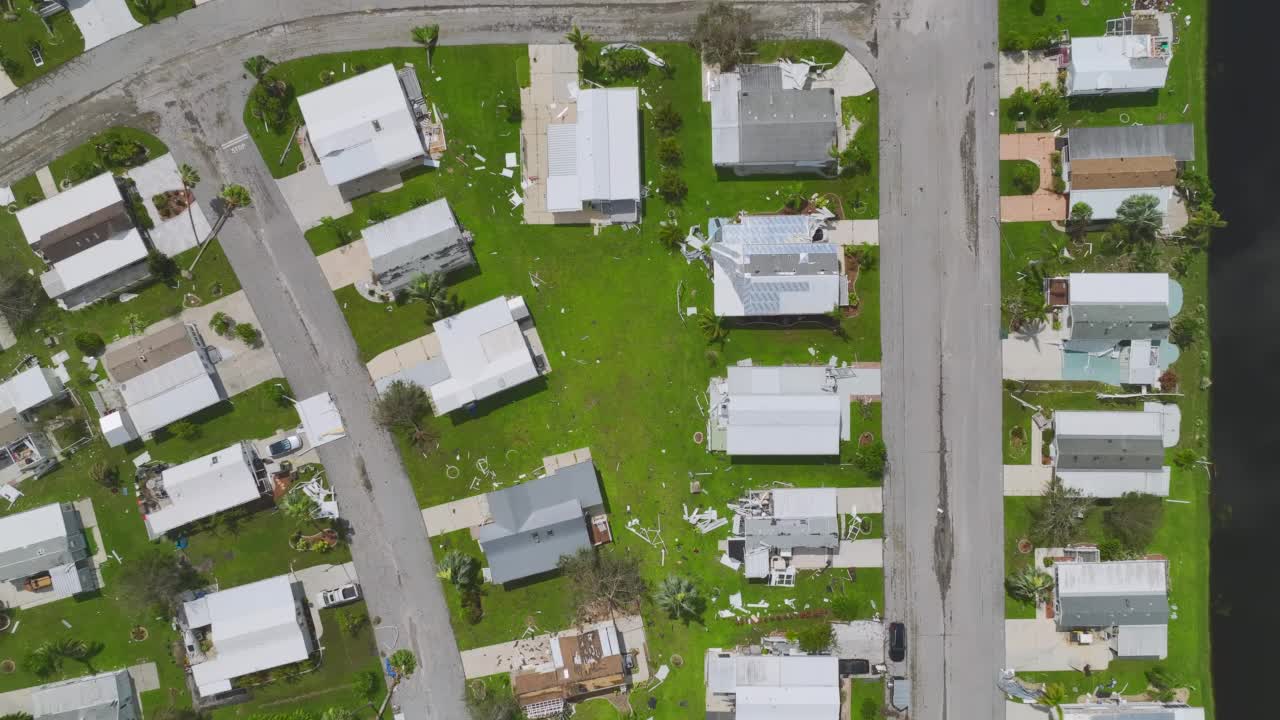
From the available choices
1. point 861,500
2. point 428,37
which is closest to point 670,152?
point 428,37

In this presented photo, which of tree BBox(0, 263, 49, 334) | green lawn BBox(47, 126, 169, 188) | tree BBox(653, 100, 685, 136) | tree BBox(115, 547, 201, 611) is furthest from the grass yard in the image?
tree BBox(0, 263, 49, 334)

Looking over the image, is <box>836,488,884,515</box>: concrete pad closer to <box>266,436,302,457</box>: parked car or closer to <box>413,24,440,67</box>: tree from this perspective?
<box>266,436,302,457</box>: parked car

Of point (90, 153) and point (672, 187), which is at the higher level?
point (90, 153)

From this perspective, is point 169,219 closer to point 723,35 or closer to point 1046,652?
point 723,35

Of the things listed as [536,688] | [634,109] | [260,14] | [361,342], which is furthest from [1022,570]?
[260,14]

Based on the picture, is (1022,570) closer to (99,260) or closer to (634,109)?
(634,109)

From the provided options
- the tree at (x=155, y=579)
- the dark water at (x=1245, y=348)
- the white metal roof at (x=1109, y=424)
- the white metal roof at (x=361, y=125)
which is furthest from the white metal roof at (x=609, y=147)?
the dark water at (x=1245, y=348)

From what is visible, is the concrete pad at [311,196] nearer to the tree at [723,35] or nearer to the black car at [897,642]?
the tree at [723,35]
